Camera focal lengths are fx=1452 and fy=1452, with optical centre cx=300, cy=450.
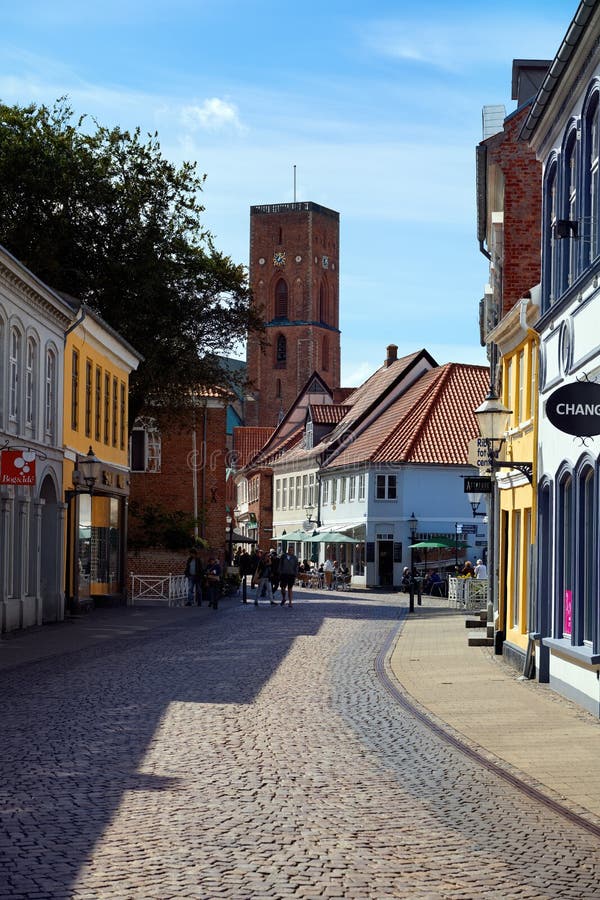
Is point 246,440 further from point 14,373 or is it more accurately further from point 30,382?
point 14,373

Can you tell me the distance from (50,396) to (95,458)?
2484mm

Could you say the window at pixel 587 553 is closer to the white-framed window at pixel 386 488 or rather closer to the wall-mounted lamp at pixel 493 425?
the wall-mounted lamp at pixel 493 425

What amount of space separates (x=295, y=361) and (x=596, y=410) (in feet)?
377

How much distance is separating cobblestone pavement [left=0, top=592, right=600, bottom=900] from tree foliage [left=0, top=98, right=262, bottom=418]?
23860 millimetres

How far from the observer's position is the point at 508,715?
48.1ft

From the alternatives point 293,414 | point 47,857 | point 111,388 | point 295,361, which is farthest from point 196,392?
point 295,361

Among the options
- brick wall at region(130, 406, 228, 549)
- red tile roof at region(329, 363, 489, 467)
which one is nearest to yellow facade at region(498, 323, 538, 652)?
brick wall at region(130, 406, 228, 549)

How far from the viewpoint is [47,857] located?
7434 millimetres

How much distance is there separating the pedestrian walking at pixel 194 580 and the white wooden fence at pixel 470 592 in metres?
7.58

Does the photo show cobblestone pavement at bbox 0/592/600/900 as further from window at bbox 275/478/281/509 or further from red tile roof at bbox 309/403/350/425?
window at bbox 275/478/281/509

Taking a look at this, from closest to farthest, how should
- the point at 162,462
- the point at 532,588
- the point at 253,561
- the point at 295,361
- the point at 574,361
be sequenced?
the point at 574,361
the point at 532,588
the point at 253,561
the point at 162,462
the point at 295,361

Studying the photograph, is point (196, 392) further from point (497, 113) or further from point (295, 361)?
point (295, 361)

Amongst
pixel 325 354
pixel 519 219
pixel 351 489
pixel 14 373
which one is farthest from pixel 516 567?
pixel 325 354

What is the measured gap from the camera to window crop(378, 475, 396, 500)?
64.6 meters
